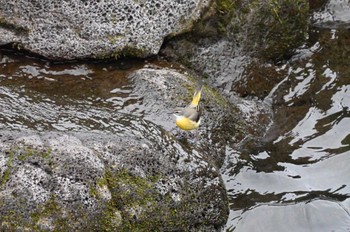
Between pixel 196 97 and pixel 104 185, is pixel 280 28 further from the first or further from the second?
pixel 104 185

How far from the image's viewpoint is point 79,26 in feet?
29.5

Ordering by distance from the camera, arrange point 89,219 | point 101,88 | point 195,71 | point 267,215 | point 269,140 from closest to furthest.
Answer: point 89,219 < point 267,215 < point 101,88 < point 269,140 < point 195,71

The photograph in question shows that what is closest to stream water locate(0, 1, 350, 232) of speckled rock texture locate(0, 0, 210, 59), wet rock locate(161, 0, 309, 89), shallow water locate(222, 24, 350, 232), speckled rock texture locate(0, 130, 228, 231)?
shallow water locate(222, 24, 350, 232)

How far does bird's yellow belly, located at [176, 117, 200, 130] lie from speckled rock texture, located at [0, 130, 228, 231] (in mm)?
217

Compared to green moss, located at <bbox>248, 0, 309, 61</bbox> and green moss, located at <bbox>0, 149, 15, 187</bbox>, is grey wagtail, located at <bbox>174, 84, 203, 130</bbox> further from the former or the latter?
green moss, located at <bbox>248, 0, 309, 61</bbox>

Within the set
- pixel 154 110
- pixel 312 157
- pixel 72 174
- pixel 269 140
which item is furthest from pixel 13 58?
pixel 312 157

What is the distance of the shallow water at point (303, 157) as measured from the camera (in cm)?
A: 803

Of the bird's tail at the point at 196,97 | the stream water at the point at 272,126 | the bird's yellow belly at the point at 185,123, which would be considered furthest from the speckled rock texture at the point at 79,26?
the bird's yellow belly at the point at 185,123

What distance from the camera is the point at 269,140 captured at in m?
9.27

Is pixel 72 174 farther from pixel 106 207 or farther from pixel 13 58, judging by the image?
pixel 13 58

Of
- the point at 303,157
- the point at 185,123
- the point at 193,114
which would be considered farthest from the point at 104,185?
the point at 303,157

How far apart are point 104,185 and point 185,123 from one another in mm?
1272

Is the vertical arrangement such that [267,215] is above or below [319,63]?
below

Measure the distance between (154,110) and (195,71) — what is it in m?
1.78
